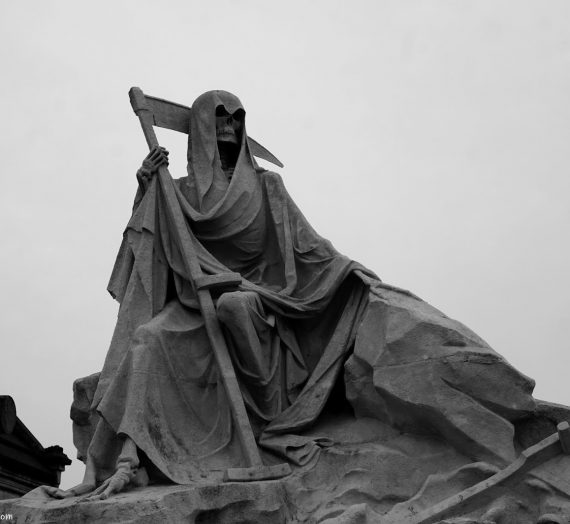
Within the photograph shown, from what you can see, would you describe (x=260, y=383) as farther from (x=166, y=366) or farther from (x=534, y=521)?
(x=534, y=521)

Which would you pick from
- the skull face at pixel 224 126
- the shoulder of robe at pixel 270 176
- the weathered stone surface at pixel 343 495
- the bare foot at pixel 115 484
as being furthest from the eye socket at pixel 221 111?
the bare foot at pixel 115 484

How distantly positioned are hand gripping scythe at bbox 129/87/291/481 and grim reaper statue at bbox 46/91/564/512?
11 cm

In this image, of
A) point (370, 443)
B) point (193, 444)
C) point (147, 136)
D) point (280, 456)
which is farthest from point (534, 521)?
point (147, 136)

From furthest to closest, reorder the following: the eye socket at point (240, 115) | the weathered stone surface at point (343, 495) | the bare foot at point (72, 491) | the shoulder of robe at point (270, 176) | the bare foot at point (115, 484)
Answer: the eye socket at point (240, 115) < the shoulder of robe at point (270, 176) < the bare foot at point (72, 491) < the bare foot at point (115, 484) < the weathered stone surface at point (343, 495)

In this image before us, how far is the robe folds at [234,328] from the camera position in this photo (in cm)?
694

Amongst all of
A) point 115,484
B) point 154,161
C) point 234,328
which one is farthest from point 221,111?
point 115,484

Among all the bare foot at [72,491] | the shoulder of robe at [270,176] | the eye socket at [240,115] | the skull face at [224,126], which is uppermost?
the eye socket at [240,115]

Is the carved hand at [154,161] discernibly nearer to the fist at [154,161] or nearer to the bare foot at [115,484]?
the fist at [154,161]

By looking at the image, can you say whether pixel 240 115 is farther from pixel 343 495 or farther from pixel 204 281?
pixel 343 495

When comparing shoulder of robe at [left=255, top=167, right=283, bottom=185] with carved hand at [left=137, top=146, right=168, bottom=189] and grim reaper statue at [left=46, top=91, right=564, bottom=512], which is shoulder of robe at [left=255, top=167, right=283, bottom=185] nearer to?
grim reaper statue at [left=46, top=91, right=564, bottom=512]

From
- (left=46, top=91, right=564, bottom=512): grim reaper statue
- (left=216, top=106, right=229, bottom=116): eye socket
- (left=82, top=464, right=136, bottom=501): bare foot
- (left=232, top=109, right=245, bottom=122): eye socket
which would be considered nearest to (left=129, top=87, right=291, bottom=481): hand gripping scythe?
(left=46, top=91, right=564, bottom=512): grim reaper statue

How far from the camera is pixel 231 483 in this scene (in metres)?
6.47

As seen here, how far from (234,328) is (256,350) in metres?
0.24

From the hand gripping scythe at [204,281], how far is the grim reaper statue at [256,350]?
0.35 feet
